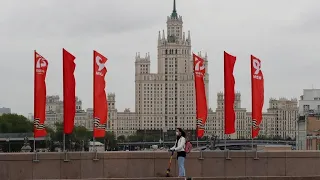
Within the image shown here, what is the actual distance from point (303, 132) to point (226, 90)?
389 ft

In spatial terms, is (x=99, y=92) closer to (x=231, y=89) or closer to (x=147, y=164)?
(x=147, y=164)

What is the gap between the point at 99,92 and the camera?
34.0 metres

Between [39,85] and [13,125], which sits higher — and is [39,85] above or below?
above

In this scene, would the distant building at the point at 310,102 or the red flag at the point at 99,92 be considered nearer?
the red flag at the point at 99,92

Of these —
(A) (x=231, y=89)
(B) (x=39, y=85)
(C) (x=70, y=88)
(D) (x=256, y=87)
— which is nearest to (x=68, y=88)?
(C) (x=70, y=88)

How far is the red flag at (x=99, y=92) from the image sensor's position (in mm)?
34000

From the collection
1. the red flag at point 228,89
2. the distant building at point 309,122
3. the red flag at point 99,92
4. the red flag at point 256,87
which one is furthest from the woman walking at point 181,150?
the distant building at point 309,122

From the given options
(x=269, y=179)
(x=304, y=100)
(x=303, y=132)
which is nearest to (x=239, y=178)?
(x=269, y=179)

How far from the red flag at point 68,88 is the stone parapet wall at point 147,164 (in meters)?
1.78

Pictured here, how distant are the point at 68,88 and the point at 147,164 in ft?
12.8

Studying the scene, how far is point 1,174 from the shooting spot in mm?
32719

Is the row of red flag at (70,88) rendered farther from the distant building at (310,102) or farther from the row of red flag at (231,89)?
the distant building at (310,102)

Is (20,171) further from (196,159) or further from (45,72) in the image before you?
(196,159)

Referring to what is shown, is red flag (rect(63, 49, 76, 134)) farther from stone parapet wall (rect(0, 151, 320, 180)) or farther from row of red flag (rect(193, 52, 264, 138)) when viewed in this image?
row of red flag (rect(193, 52, 264, 138))
